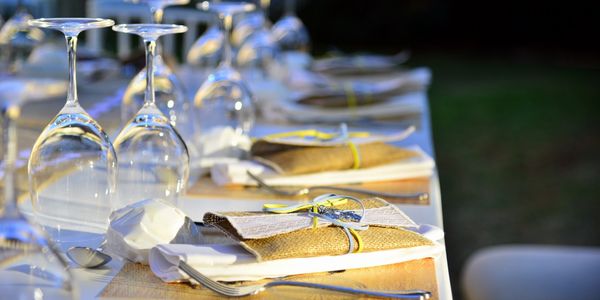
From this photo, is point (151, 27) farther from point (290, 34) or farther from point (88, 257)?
point (290, 34)

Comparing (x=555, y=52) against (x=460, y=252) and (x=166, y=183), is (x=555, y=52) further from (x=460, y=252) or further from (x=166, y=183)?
(x=166, y=183)

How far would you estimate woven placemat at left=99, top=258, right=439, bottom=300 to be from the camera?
114cm

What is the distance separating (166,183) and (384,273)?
0.43 meters

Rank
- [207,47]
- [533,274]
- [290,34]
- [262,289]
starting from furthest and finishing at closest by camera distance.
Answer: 1. [290,34]
2. [207,47]
3. [533,274]
4. [262,289]

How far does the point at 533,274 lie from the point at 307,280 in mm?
1392

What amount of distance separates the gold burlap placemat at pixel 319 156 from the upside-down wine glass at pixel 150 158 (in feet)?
0.88

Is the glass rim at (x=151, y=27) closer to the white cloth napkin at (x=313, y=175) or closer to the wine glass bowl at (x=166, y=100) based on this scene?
the white cloth napkin at (x=313, y=175)

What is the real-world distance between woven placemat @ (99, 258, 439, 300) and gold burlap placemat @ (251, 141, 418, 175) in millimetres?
484

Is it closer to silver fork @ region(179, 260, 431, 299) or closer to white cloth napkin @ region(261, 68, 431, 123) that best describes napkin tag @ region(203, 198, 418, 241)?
silver fork @ region(179, 260, 431, 299)

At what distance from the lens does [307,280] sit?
119 cm

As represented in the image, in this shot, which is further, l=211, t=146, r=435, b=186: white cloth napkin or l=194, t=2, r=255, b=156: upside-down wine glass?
l=194, t=2, r=255, b=156: upside-down wine glass

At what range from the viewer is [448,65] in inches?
377

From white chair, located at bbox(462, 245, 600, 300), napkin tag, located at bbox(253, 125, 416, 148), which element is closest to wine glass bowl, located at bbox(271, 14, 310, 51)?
white chair, located at bbox(462, 245, 600, 300)

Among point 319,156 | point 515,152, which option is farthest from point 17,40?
point 515,152
